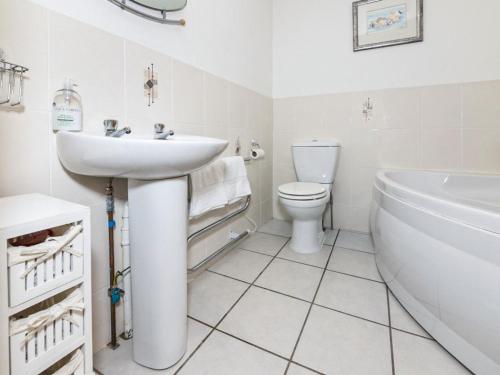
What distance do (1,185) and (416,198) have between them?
55.3 inches

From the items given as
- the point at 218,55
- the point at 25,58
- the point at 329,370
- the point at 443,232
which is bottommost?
the point at 329,370

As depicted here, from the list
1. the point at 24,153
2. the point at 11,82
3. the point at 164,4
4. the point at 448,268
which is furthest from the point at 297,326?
the point at 164,4

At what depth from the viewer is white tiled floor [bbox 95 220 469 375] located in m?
0.88

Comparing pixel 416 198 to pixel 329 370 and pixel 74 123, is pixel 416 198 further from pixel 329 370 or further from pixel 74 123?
pixel 74 123

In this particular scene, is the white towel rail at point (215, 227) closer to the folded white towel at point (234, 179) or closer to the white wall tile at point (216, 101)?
the folded white towel at point (234, 179)

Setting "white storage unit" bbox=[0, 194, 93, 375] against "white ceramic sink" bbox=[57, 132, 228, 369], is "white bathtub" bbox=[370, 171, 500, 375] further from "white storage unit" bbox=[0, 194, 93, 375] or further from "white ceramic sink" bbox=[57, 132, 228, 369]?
"white storage unit" bbox=[0, 194, 93, 375]

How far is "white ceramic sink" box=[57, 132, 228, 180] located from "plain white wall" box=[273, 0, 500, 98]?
1741 mm

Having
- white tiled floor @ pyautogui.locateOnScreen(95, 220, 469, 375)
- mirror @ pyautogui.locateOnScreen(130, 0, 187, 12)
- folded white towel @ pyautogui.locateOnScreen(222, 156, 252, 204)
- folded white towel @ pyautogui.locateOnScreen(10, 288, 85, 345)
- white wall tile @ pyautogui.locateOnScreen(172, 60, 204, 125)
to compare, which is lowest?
white tiled floor @ pyautogui.locateOnScreen(95, 220, 469, 375)

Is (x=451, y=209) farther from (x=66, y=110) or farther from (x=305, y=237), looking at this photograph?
(x=66, y=110)

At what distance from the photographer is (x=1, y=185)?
69 cm

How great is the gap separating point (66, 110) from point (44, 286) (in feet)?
1.71

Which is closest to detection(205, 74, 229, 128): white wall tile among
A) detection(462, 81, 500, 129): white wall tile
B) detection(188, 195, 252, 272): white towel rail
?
detection(188, 195, 252, 272): white towel rail

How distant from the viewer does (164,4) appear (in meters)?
1.12

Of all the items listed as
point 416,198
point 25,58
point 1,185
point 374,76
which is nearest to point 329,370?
point 416,198
